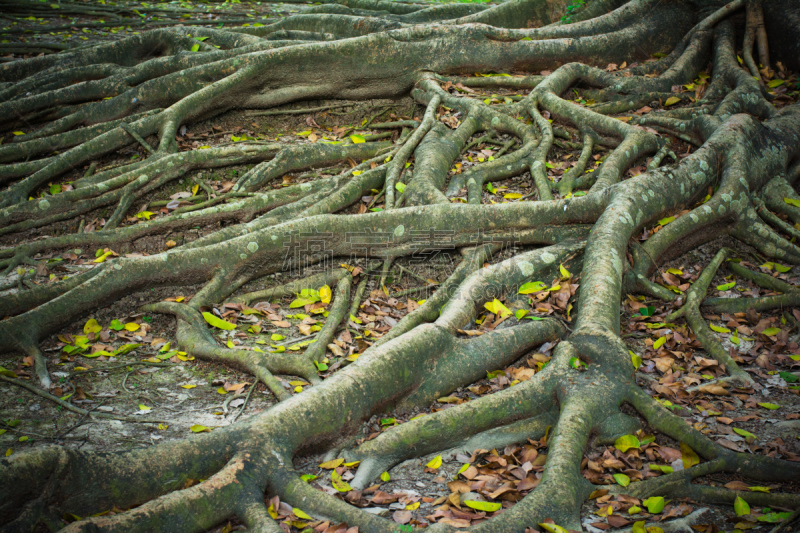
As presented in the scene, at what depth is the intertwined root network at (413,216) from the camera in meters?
2.69

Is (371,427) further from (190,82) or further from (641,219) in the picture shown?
(190,82)

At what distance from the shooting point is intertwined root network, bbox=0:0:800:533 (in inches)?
106

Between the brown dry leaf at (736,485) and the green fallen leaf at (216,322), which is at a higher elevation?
the green fallen leaf at (216,322)

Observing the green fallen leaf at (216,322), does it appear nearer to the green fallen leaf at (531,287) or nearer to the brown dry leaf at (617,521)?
the green fallen leaf at (531,287)

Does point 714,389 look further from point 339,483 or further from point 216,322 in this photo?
point 216,322

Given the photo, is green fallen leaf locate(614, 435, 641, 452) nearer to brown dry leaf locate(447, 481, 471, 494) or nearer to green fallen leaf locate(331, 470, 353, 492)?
brown dry leaf locate(447, 481, 471, 494)

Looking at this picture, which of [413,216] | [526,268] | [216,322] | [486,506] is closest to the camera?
[486,506]

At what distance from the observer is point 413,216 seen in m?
4.49

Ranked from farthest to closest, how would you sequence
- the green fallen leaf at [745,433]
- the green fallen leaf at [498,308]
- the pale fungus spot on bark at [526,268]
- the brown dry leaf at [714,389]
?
the pale fungus spot on bark at [526,268] → the green fallen leaf at [498,308] → the brown dry leaf at [714,389] → the green fallen leaf at [745,433]

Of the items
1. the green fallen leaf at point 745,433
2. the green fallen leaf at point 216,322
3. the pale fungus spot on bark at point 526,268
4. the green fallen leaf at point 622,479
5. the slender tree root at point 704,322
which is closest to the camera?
the green fallen leaf at point 622,479

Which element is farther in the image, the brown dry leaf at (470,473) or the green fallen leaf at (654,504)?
the brown dry leaf at (470,473)

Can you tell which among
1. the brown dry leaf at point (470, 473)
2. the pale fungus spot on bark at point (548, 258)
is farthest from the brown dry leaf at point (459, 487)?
the pale fungus spot on bark at point (548, 258)

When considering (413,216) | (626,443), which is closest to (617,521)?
(626,443)

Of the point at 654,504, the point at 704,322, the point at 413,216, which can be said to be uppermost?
the point at 413,216
